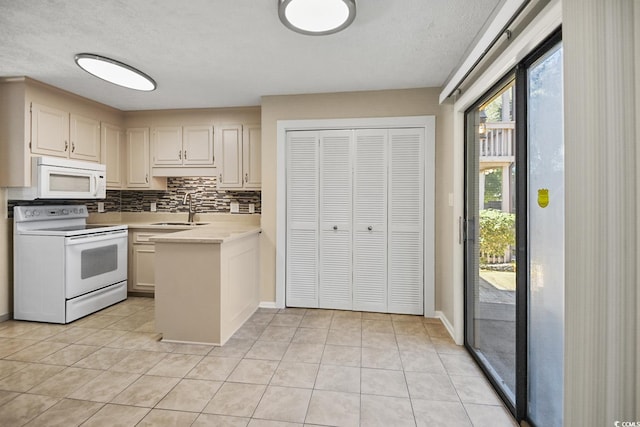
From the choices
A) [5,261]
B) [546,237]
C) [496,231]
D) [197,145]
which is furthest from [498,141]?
[5,261]

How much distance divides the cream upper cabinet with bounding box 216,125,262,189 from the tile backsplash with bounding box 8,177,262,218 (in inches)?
12.6

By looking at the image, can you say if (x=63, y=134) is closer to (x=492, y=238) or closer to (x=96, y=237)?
(x=96, y=237)

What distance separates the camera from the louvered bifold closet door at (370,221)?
3.29 meters

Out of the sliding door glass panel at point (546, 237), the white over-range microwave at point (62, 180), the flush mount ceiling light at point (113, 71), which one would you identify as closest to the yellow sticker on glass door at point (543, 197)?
the sliding door glass panel at point (546, 237)

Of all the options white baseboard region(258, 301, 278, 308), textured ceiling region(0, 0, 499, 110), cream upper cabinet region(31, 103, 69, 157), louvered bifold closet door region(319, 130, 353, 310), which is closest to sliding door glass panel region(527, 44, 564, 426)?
textured ceiling region(0, 0, 499, 110)

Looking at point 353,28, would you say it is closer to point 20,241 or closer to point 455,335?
point 455,335

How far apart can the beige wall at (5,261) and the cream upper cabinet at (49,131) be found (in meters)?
0.55

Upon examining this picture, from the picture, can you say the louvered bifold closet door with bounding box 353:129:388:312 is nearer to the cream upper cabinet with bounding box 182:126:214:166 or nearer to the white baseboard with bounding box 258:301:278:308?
the white baseboard with bounding box 258:301:278:308

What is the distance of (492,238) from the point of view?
7.07 ft

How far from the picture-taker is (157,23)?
2016 mm

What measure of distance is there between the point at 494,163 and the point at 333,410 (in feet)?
6.14

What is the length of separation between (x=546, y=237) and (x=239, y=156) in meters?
3.31

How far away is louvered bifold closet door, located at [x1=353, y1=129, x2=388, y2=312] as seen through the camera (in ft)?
10.8

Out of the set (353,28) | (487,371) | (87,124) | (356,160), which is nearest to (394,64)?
(353,28)
